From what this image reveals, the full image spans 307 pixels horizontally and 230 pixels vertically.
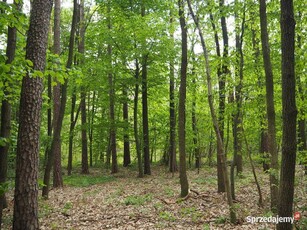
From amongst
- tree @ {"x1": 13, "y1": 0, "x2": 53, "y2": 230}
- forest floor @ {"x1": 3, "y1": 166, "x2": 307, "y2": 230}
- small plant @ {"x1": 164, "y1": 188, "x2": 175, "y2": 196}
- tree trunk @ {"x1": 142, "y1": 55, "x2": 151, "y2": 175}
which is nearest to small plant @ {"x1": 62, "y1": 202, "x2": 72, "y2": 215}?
forest floor @ {"x1": 3, "y1": 166, "x2": 307, "y2": 230}

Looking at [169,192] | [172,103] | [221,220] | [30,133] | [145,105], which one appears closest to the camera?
[30,133]

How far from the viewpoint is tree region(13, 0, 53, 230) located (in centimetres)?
471

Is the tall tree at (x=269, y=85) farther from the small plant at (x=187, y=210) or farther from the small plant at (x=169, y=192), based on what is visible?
the small plant at (x=169, y=192)

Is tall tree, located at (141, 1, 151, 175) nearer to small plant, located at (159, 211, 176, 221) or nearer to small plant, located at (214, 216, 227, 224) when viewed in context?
small plant, located at (159, 211, 176, 221)

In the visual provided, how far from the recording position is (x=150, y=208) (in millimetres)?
8422

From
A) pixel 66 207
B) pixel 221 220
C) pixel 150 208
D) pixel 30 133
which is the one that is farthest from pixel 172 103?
pixel 30 133

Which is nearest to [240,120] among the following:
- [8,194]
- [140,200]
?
[140,200]

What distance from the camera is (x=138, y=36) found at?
42.8 feet

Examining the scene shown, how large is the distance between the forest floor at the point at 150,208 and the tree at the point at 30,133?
7.86ft

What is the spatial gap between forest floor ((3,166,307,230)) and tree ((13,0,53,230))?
2.40 m

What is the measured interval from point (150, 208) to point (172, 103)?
383 inches

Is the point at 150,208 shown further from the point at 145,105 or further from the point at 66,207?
the point at 145,105

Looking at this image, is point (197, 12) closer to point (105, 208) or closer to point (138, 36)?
point (138, 36)

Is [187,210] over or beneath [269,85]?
beneath
